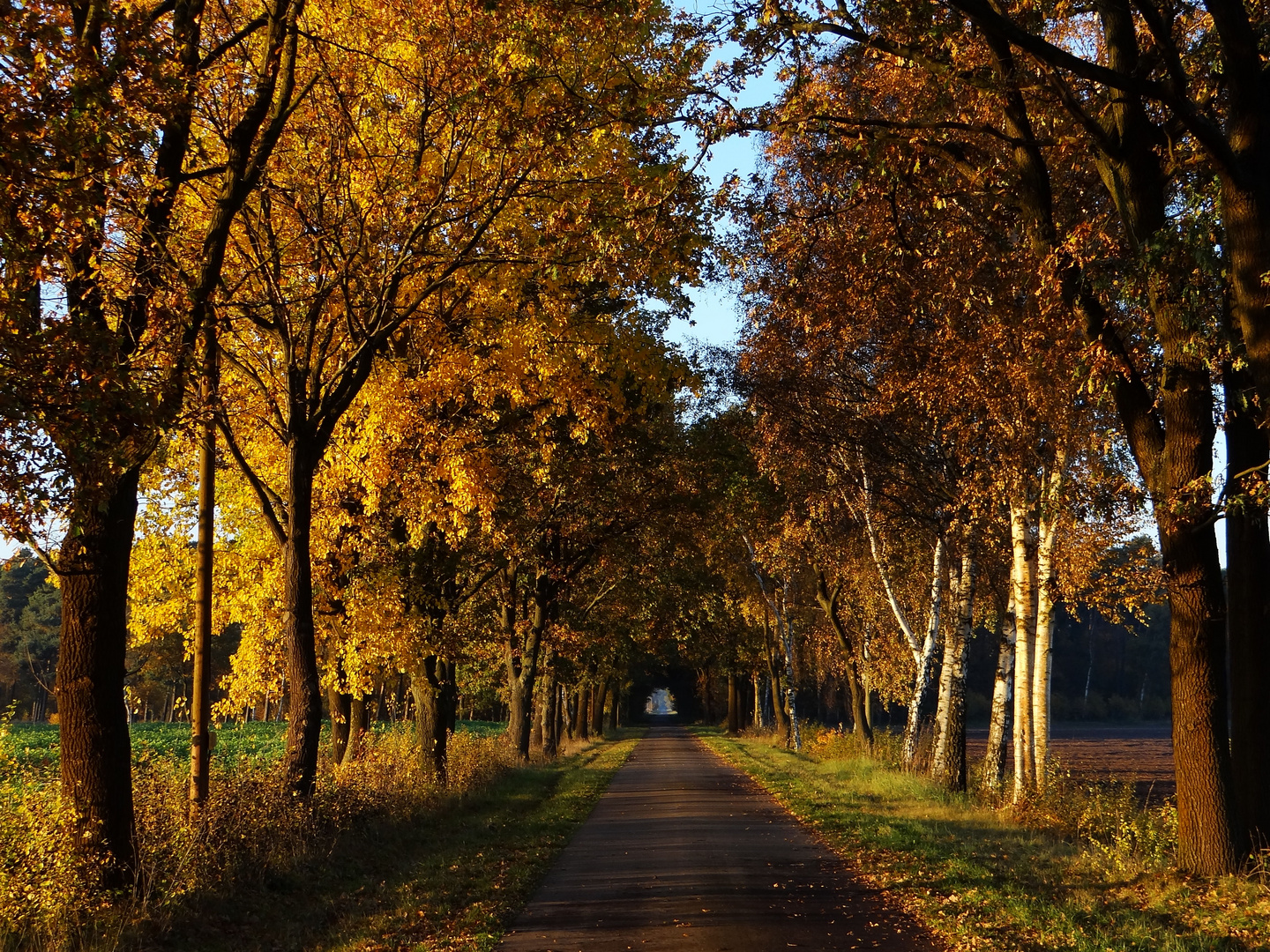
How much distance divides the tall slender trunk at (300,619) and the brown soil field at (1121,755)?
11633 millimetres

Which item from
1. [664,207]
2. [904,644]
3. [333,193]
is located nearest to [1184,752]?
[664,207]

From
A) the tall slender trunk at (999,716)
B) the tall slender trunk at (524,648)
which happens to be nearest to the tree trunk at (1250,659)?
the tall slender trunk at (999,716)

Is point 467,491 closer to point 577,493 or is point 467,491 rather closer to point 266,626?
point 266,626

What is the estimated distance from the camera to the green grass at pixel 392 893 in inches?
347

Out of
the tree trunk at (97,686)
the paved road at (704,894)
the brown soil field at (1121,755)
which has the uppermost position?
the tree trunk at (97,686)

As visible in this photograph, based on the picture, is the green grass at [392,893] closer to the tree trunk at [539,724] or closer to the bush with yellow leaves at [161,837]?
the bush with yellow leaves at [161,837]

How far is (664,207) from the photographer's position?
11.2m

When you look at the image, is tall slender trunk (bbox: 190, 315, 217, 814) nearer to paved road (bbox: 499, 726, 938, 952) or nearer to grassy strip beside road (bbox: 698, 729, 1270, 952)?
paved road (bbox: 499, 726, 938, 952)

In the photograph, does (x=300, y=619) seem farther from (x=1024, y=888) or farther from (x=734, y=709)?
(x=734, y=709)

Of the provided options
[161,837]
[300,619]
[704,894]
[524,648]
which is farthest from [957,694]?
[524,648]

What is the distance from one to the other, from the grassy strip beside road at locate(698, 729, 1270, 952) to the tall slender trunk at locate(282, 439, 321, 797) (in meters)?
7.27

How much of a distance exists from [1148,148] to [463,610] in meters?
28.2

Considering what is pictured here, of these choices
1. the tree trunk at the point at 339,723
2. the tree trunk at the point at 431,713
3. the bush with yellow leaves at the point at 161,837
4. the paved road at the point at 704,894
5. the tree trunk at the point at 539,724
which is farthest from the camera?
the tree trunk at the point at 539,724

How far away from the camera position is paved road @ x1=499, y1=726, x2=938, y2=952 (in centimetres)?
858
